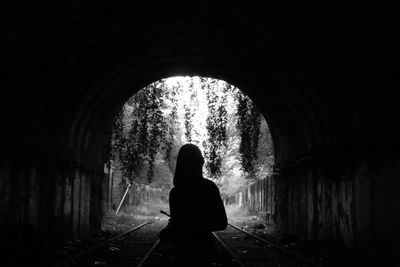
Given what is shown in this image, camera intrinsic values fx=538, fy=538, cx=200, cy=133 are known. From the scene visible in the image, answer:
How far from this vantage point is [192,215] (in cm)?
358

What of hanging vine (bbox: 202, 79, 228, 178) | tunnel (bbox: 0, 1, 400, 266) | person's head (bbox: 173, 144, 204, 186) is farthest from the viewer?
hanging vine (bbox: 202, 79, 228, 178)

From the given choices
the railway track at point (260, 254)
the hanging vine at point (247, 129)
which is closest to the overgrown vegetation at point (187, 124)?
the hanging vine at point (247, 129)

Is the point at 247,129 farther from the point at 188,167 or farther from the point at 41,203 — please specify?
the point at 188,167

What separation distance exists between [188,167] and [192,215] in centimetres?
33

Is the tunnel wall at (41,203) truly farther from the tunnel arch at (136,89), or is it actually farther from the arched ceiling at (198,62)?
the tunnel arch at (136,89)

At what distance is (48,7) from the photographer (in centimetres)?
845

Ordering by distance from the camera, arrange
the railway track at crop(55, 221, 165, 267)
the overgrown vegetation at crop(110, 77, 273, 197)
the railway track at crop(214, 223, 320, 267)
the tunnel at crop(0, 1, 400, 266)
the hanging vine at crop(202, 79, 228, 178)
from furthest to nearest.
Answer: the hanging vine at crop(202, 79, 228, 178) < the overgrown vegetation at crop(110, 77, 273, 197) < the railway track at crop(214, 223, 320, 267) < the railway track at crop(55, 221, 165, 267) < the tunnel at crop(0, 1, 400, 266)

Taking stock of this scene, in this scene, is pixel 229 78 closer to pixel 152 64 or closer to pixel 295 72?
pixel 152 64

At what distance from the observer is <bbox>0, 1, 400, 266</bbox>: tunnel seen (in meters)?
8.68

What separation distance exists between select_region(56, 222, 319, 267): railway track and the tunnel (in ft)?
3.91

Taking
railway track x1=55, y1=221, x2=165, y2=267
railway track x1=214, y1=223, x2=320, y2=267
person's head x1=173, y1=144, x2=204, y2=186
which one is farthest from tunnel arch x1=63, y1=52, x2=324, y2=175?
person's head x1=173, y1=144, x2=204, y2=186

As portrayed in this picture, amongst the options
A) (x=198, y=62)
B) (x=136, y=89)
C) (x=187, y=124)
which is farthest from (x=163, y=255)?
(x=187, y=124)

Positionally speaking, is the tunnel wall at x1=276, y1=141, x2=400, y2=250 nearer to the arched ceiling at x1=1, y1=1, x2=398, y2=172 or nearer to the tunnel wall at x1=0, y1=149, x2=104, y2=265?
the arched ceiling at x1=1, y1=1, x2=398, y2=172

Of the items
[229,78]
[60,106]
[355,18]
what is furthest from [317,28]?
[229,78]
